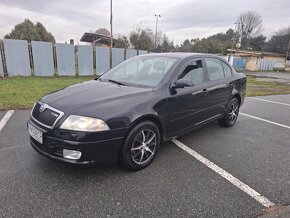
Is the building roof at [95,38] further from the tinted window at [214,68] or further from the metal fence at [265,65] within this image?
the tinted window at [214,68]

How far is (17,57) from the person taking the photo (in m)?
11.7

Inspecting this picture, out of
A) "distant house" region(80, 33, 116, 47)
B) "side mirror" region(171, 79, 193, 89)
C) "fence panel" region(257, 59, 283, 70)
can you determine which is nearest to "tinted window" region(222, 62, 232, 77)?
"side mirror" region(171, 79, 193, 89)

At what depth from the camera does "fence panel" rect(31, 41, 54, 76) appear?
39.5ft

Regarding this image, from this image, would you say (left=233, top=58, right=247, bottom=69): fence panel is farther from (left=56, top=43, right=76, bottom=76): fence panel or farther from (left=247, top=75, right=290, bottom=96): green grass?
(left=56, top=43, right=76, bottom=76): fence panel

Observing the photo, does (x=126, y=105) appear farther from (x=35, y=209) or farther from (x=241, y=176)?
(x=241, y=176)

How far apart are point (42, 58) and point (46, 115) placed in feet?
35.6

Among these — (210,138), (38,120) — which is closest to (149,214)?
(38,120)

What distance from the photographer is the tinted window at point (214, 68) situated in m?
4.26

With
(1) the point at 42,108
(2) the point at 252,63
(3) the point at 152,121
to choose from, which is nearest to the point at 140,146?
(3) the point at 152,121

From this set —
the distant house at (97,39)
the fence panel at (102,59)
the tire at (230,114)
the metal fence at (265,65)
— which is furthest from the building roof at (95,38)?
the tire at (230,114)

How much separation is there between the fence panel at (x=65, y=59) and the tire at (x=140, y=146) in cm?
1119

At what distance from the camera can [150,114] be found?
304 centimetres

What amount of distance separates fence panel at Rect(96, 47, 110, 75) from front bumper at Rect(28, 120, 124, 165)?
11.9 m

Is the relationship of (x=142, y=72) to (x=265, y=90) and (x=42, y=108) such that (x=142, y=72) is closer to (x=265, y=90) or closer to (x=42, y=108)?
(x=42, y=108)
